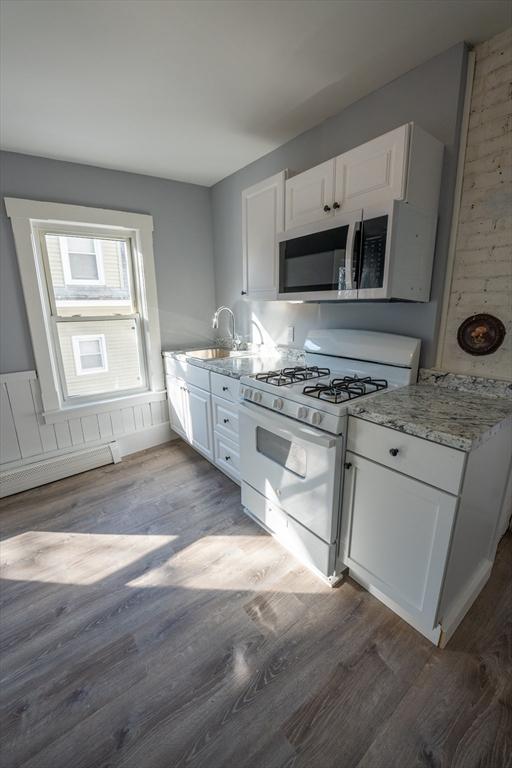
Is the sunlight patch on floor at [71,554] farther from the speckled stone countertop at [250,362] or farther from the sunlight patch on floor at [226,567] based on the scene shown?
the speckled stone countertop at [250,362]

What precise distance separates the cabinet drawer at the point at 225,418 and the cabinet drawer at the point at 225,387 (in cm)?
5

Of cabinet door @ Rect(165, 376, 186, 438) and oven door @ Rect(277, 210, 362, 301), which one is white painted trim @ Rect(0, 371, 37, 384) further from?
oven door @ Rect(277, 210, 362, 301)

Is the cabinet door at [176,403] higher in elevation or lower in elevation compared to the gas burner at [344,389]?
lower

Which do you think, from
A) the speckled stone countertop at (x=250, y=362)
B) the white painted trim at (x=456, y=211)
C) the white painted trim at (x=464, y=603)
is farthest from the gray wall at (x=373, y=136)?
the white painted trim at (x=464, y=603)

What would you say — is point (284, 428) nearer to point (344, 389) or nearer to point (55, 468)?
point (344, 389)

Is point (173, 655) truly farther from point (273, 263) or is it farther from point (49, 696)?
point (273, 263)

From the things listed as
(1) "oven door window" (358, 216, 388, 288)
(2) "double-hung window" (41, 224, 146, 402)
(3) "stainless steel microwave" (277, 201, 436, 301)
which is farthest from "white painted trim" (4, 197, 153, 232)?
(1) "oven door window" (358, 216, 388, 288)

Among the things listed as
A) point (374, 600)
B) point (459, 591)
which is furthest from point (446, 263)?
point (374, 600)

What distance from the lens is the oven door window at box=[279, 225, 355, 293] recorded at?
1.61 m

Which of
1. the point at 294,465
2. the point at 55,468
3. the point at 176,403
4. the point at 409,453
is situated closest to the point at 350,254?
the point at 409,453

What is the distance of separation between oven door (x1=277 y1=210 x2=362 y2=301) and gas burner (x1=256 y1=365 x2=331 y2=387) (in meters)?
0.44

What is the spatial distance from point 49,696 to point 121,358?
2.36 meters

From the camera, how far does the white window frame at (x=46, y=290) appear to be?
2.38 metres

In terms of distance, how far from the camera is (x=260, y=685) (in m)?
1.24
